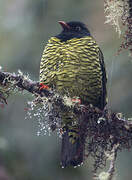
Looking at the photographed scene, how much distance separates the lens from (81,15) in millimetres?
6246

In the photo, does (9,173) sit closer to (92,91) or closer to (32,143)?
(32,143)

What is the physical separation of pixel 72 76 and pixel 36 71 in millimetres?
2413

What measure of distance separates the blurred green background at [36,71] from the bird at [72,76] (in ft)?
3.42

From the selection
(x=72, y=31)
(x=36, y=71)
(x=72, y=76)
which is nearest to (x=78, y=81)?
(x=72, y=76)

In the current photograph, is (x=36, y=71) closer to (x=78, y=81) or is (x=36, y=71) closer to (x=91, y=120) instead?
(x=78, y=81)

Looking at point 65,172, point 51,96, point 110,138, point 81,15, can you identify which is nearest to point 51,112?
point 51,96

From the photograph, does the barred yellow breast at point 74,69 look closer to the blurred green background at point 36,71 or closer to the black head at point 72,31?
the black head at point 72,31

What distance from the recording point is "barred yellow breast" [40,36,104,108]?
3.21m

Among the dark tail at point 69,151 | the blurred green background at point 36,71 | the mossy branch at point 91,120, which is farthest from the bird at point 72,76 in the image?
the blurred green background at point 36,71

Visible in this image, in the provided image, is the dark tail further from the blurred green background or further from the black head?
the blurred green background

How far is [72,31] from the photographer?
3.67 meters

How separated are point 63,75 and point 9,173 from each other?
142 centimetres

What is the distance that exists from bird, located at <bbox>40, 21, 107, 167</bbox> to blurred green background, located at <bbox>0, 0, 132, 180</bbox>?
1.04 meters

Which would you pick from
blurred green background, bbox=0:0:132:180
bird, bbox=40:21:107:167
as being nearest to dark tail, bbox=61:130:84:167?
bird, bbox=40:21:107:167
